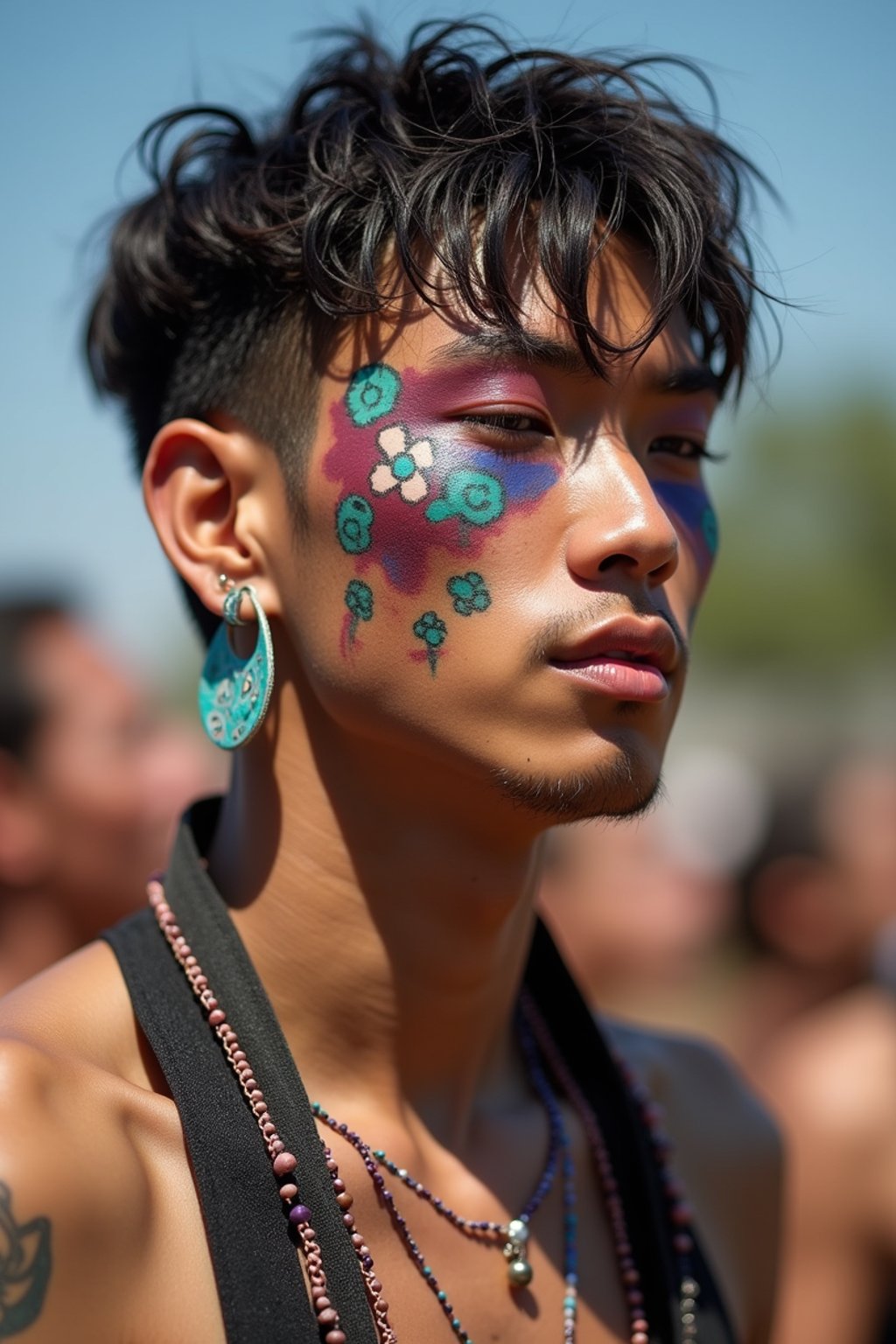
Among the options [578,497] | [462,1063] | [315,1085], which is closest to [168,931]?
[315,1085]

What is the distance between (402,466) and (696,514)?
638mm

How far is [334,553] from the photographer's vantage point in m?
2.49

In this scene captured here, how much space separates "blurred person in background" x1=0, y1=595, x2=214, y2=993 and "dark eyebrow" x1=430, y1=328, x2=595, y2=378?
2765 millimetres

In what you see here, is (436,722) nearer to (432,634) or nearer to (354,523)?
(432,634)

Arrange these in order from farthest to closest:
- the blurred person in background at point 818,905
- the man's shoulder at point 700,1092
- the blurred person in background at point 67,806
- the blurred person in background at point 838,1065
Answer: the blurred person in background at point 818,905, the blurred person in background at point 67,806, the blurred person in background at point 838,1065, the man's shoulder at point 700,1092

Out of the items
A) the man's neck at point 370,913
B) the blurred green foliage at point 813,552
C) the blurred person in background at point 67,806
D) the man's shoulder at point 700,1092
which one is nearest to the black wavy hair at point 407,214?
the man's neck at point 370,913

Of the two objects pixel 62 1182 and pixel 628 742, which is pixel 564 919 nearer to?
pixel 628 742

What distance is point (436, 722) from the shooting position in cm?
240

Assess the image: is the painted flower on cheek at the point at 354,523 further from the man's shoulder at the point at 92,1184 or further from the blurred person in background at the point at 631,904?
the blurred person in background at the point at 631,904

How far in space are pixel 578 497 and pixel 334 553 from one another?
1.44 ft

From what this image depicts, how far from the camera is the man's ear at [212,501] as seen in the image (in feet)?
8.69

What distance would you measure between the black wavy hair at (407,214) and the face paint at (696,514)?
1.02 feet

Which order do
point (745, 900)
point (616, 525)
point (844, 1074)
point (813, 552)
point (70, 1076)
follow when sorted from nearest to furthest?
point (70, 1076) < point (616, 525) < point (844, 1074) < point (745, 900) < point (813, 552)

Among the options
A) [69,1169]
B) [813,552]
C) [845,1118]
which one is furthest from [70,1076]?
[813,552]
